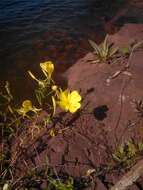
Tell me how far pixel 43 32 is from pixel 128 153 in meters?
3.50

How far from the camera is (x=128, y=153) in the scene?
3355 mm

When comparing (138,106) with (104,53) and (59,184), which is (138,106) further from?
(59,184)

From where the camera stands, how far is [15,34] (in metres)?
6.02

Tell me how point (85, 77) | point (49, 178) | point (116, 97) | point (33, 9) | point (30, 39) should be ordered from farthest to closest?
point (33, 9), point (30, 39), point (85, 77), point (116, 97), point (49, 178)

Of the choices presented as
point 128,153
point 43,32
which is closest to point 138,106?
point 128,153

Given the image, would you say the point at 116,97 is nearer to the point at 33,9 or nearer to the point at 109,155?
the point at 109,155

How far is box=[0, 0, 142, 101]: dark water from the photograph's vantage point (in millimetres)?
5211

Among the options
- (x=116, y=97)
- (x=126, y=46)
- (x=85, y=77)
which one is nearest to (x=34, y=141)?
(x=116, y=97)

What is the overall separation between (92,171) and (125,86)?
4.60 ft

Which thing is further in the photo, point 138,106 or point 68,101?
point 138,106

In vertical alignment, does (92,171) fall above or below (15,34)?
below

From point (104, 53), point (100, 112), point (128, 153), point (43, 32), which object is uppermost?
point (43, 32)

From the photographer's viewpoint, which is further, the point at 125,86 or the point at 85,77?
the point at 85,77

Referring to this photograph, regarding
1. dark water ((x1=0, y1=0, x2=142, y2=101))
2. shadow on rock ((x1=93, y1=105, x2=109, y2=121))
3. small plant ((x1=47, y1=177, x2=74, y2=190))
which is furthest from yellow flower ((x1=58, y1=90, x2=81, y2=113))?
dark water ((x1=0, y1=0, x2=142, y2=101))
